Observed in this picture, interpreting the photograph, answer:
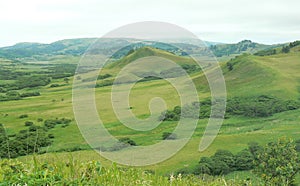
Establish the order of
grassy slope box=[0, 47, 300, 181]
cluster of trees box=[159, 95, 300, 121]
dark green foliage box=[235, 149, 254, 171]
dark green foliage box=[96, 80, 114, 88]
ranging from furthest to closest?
dark green foliage box=[96, 80, 114, 88] < cluster of trees box=[159, 95, 300, 121] < grassy slope box=[0, 47, 300, 181] < dark green foliage box=[235, 149, 254, 171]

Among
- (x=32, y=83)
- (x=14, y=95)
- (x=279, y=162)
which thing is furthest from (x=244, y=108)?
(x=32, y=83)

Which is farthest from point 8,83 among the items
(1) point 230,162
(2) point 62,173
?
(2) point 62,173

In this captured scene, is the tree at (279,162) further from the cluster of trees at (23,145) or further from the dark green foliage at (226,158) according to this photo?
the cluster of trees at (23,145)

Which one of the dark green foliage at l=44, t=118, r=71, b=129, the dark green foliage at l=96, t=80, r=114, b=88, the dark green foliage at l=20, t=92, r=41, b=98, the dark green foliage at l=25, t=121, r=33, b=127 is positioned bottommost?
the dark green foliage at l=44, t=118, r=71, b=129

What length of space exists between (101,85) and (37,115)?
1726 inches

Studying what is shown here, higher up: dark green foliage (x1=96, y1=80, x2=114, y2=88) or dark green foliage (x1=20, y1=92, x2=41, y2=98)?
dark green foliage (x1=96, y1=80, x2=114, y2=88)

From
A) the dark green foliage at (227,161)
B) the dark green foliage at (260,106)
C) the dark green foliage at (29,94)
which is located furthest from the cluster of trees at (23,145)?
the dark green foliage at (29,94)

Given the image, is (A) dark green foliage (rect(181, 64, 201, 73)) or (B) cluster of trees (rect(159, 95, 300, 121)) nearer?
(B) cluster of trees (rect(159, 95, 300, 121))

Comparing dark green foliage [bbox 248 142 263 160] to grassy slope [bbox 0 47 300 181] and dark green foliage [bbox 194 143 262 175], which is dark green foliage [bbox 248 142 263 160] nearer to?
dark green foliage [bbox 194 143 262 175]

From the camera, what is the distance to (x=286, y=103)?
8288 centimetres

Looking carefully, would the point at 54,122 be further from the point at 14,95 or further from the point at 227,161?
the point at 14,95

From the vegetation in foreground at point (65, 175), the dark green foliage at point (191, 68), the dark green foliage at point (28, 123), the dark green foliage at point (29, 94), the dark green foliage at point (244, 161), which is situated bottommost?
the dark green foliage at point (244, 161)

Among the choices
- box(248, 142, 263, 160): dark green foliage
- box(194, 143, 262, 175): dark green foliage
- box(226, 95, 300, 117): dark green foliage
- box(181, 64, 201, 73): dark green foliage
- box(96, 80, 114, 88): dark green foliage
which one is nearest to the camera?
box(194, 143, 262, 175): dark green foliage

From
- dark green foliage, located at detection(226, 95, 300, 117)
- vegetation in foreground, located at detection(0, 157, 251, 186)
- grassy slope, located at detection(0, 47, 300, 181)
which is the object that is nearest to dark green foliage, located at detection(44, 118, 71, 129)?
grassy slope, located at detection(0, 47, 300, 181)
